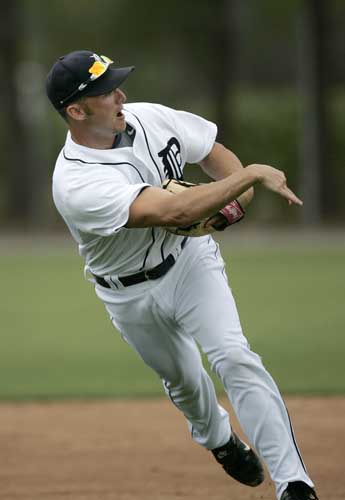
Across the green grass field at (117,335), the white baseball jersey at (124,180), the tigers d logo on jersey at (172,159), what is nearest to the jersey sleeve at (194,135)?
the white baseball jersey at (124,180)

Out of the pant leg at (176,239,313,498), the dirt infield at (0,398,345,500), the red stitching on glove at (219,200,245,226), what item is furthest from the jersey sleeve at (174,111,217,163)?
the dirt infield at (0,398,345,500)

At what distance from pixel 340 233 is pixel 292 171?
372cm

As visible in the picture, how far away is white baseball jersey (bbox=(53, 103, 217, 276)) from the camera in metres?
5.30

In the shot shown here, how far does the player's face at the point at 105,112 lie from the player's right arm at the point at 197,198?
0.48 metres

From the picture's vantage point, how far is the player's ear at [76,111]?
546 centimetres

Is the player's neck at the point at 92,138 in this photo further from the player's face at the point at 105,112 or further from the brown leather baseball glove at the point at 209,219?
the brown leather baseball glove at the point at 209,219

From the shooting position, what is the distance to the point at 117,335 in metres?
12.2

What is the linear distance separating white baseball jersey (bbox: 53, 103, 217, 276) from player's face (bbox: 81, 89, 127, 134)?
14cm

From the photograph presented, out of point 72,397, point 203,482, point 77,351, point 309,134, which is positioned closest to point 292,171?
point 309,134

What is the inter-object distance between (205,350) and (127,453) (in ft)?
6.30

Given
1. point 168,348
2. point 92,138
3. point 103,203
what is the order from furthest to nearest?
1. point 168,348
2. point 92,138
3. point 103,203

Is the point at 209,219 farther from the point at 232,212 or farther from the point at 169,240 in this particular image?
the point at 169,240


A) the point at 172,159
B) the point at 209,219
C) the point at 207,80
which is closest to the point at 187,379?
the point at 209,219

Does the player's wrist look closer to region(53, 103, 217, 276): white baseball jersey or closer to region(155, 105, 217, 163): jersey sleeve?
region(53, 103, 217, 276): white baseball jersey
